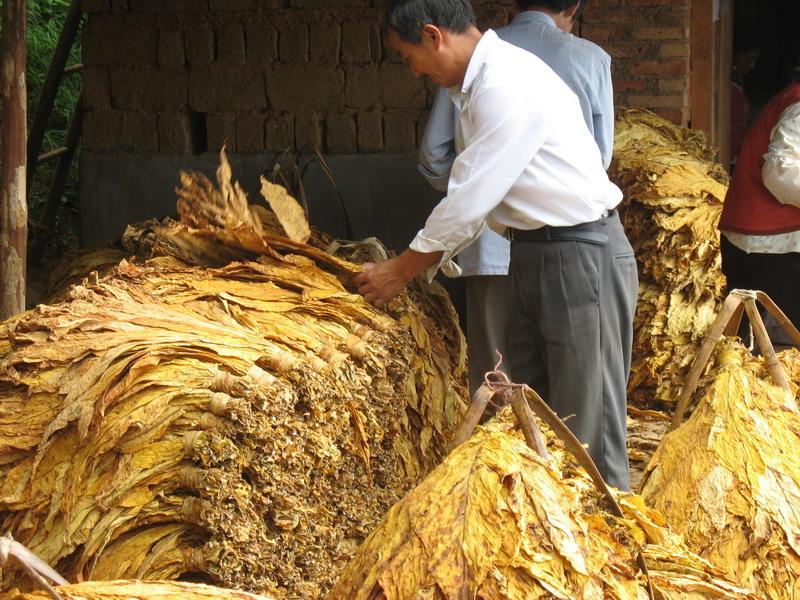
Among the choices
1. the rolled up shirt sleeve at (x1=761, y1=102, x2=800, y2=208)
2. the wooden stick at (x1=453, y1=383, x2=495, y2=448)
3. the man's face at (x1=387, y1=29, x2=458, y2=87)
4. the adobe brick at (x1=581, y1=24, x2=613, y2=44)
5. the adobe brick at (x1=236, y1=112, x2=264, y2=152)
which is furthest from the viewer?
the adobe brick at (x1=581, y1=24, x2=613, y2=44)

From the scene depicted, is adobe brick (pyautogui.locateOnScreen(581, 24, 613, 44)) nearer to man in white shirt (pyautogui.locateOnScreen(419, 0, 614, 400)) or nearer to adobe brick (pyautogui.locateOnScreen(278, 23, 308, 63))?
adobe brick (pyautogui.locateOnScreen(278, 23, 308, 63))

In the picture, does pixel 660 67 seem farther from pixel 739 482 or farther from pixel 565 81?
pixel 739 482

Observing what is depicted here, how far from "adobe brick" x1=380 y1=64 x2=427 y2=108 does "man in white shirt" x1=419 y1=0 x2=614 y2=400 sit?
1293 mm

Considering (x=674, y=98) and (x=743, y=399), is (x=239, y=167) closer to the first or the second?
(x=674, y=98)

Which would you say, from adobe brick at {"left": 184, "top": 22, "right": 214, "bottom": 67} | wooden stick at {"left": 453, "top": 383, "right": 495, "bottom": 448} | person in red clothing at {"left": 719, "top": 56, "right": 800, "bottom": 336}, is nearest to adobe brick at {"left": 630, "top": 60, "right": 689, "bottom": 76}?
person in red clothing at {"left": 719, "top": 56, "right": 800, "bottom": 336}

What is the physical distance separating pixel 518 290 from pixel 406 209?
86.8 inches

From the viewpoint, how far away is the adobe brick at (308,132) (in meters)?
5.63

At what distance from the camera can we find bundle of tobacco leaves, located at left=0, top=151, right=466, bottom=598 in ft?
8.89

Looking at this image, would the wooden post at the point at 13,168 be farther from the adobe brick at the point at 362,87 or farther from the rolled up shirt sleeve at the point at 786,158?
the rolled up shirt sleeve at the point at 786,158

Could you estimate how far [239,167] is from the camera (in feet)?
18.7

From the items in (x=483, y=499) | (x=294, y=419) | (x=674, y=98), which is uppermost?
(x=674, y=98)

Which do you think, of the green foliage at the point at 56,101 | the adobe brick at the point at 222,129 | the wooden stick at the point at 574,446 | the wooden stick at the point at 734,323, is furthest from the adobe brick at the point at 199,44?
the wooden stick at the point at 574,446

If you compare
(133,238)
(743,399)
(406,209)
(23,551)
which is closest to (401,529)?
(23,551)

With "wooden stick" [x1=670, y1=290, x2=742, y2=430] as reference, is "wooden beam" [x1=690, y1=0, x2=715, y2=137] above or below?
above
